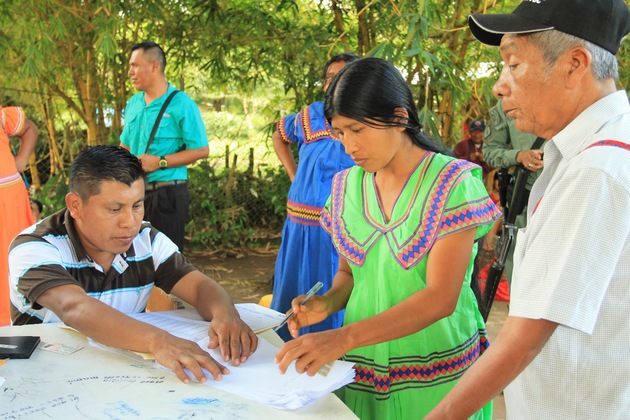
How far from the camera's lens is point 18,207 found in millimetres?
3676

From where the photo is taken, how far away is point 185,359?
4.79ft

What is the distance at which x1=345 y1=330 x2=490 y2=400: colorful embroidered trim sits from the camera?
1662 millimetres

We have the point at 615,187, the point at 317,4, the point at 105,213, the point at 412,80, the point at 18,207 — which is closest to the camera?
the point at 615,187

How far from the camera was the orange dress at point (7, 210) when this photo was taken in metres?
3.60

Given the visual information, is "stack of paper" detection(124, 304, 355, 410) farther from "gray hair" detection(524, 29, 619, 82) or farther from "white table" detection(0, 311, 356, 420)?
"gray hair" detection(524, 29, 619, 82)

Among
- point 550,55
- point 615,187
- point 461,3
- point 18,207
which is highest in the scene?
point 461,3

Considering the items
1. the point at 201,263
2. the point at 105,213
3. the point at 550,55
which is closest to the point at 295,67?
the point at 201,263

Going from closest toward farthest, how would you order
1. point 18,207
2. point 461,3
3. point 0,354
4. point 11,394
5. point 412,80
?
point 11,394 → point 0,354 → point 18,207 → point 461,3 → point 412,80

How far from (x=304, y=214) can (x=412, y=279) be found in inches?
67.6

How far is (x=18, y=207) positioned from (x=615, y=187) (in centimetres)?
350

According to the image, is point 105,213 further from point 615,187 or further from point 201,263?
point 201,263

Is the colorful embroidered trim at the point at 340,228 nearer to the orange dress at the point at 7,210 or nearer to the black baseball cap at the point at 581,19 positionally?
the black baseball cap at the point at 581,19

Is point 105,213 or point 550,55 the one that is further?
point 105,213

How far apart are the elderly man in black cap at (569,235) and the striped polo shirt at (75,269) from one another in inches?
47.6
